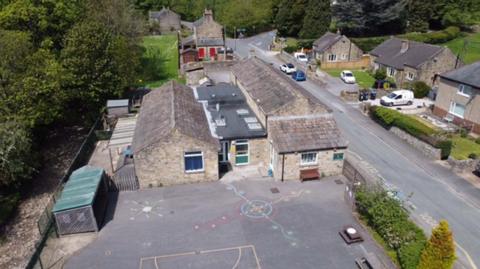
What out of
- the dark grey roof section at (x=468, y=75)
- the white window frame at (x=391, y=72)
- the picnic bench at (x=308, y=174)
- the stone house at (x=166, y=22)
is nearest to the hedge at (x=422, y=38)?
the white window frame at (x=391, y=72)

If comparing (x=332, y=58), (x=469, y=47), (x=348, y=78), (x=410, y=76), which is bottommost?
(x=348, y=78)

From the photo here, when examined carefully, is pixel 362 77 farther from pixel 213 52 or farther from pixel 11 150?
pixel 11 150

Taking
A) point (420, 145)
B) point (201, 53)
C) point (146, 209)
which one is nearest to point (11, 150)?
point (146, 209)

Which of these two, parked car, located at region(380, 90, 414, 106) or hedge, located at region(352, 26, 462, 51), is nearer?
parked car, located at region(380, 90, 414, 106)

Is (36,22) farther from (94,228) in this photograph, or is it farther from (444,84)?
(444,84)

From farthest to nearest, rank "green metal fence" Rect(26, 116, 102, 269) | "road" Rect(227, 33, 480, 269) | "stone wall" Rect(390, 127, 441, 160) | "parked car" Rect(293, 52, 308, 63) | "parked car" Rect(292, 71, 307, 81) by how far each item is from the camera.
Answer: "parked car" Rect(293, 52, 308, 63) → "parked car" Rect(292, 71, 307, 81) → "stone wall" Rect(390, 127, 441, 160) → "road" Rect(227, 33, 480, 269) → "green metal fence" Rect(26, 116, 102, 269)

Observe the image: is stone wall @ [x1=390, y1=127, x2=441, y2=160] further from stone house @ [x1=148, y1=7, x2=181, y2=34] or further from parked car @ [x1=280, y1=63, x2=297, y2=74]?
stone house @ [x1=148, y1=7, x2=181, y2=34]

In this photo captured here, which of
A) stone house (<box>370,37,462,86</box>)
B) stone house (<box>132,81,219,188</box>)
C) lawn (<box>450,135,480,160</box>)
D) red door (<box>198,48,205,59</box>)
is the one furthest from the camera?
red door (<box>198,48,205,59</box>)

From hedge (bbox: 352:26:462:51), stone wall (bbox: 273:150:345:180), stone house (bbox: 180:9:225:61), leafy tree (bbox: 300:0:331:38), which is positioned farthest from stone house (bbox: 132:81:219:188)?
leafy tree (bbox: 300:0:331:38)
